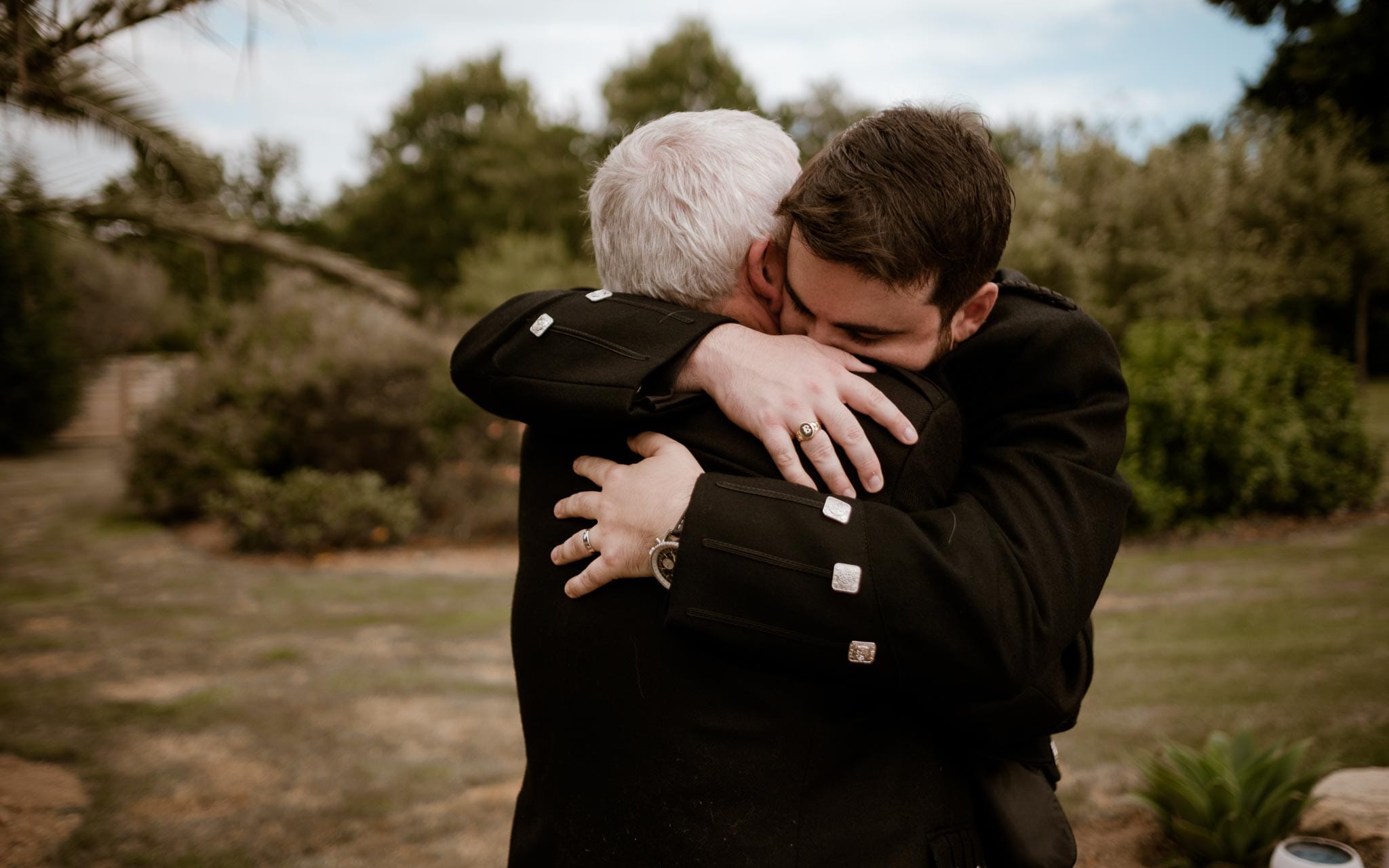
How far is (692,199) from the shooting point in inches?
65.1

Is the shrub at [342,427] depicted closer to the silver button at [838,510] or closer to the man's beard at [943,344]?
the man's beard at [943,344]

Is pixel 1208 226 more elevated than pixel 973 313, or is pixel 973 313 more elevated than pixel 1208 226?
pixel 1208 226

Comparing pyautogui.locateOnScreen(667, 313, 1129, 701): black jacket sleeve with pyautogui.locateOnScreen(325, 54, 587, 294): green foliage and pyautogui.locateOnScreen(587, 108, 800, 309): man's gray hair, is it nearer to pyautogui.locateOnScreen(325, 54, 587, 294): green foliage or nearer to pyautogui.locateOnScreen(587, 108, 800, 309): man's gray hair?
pyautogui.locateOnScreen(587, 108, 800, 309): man's gray hair

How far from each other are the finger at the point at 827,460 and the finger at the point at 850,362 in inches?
6.5

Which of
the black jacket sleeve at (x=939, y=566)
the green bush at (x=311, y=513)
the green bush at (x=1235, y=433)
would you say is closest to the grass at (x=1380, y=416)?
the green bush at (x=1235, y=433)

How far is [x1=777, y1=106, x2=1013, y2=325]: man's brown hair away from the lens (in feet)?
4.76

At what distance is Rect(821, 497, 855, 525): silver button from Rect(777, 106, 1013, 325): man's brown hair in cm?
37

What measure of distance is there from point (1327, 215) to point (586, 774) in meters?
24.2

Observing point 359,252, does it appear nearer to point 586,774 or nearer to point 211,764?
point 211,764

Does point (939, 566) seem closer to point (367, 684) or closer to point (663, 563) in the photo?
point (663, 563)

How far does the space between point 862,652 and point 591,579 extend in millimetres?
454

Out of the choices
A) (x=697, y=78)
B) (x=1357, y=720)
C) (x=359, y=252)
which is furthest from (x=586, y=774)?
(x=359, y=252)

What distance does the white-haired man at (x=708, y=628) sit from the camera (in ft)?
4.61

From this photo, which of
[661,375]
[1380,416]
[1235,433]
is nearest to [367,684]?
[661,375]
